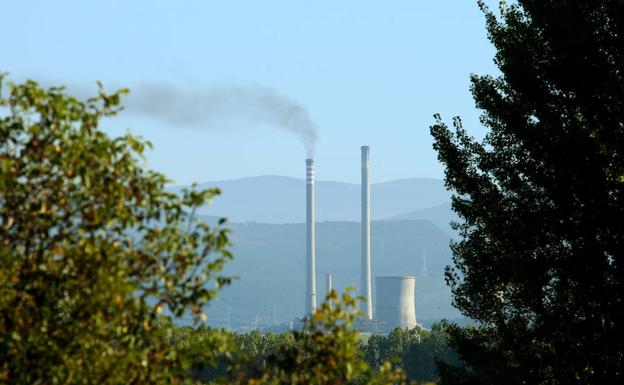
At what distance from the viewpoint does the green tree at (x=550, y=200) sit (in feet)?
75.8

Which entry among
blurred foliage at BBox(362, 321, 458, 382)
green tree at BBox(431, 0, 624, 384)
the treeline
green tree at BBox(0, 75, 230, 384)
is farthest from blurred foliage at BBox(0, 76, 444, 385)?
blurred foliage at BBox(362, 321, 458, 382)

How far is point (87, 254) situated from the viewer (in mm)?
10398

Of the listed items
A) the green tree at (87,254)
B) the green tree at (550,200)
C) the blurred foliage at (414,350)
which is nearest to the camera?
the green tree at (87,254)

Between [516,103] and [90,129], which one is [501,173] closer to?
[516,103]

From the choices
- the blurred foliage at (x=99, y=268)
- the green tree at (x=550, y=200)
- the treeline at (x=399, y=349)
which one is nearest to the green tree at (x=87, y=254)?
the blurred foliage at (x=99, y=268)

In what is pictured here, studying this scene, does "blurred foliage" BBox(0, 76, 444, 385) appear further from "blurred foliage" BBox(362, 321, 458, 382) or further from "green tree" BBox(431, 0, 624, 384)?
"blurred foliage" BBox(362, 321, 458, 382)

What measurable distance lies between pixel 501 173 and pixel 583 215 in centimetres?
313

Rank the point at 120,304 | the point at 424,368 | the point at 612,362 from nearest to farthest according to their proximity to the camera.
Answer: the point at 120,304 → the point at 612,362 → the point at 424,368

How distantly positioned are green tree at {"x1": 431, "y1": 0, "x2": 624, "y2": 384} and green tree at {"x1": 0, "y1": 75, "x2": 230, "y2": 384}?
45.0 feet

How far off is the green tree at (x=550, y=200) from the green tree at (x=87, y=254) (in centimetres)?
1371

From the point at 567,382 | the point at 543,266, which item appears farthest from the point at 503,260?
the point at 567,382

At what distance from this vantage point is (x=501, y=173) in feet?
85.7

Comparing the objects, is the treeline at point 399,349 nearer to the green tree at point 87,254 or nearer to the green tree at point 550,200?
the green tree at point 550,200

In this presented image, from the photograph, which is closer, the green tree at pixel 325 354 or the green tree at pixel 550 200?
the green tree at pixel 325 354
